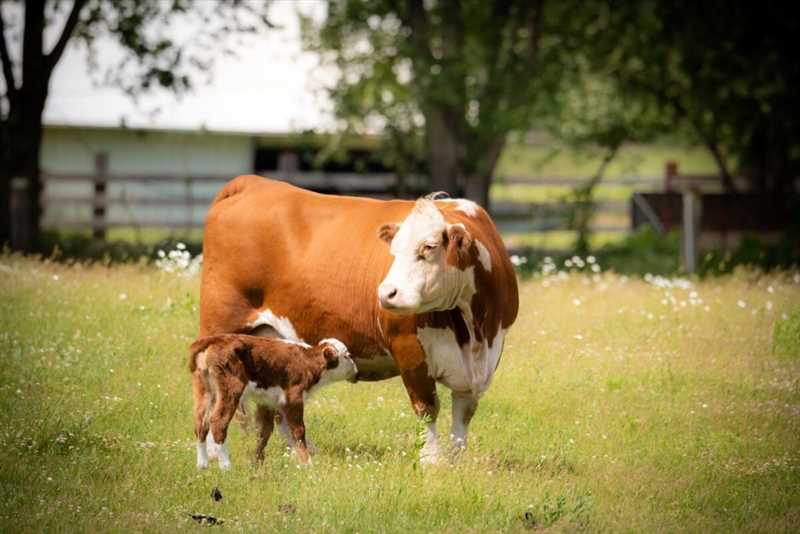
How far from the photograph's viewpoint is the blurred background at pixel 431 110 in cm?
1941

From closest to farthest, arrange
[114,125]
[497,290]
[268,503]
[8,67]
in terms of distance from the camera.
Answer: [268,503], [497,290], [8,67], [114,125]

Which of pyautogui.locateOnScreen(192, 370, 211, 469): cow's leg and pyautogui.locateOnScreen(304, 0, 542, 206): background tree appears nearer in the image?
pyautogui.locateOnScreen(192, 370, 211, 469): cow's leg

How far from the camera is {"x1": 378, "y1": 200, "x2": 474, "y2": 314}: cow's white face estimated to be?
749cm

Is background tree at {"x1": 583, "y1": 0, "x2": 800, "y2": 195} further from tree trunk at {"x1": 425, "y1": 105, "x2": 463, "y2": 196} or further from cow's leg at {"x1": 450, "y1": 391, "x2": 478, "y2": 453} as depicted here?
cow's leg at {"x1": 450, "y1": 391, "x2": 478, "y2": 453}

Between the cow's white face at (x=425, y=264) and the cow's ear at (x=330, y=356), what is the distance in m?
0.74

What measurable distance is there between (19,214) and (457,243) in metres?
12.2

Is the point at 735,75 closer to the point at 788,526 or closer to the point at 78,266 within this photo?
the point at 78,266

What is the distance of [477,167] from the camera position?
21.9 meters

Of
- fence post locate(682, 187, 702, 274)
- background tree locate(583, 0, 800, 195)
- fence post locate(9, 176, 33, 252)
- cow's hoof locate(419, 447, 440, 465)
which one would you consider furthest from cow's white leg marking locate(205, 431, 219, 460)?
background tree locate(583, 0, 800, 195)

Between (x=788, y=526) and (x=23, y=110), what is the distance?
14.9 metres

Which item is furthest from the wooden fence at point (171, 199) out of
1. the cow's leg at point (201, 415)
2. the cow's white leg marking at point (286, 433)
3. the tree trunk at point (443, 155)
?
the cow's leg at point (201, 415)

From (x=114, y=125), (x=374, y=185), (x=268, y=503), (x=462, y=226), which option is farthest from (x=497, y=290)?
(x=114, y=125)

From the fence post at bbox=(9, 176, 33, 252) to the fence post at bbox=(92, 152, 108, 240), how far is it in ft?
14.4

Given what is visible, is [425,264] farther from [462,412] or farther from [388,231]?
[462,412]
